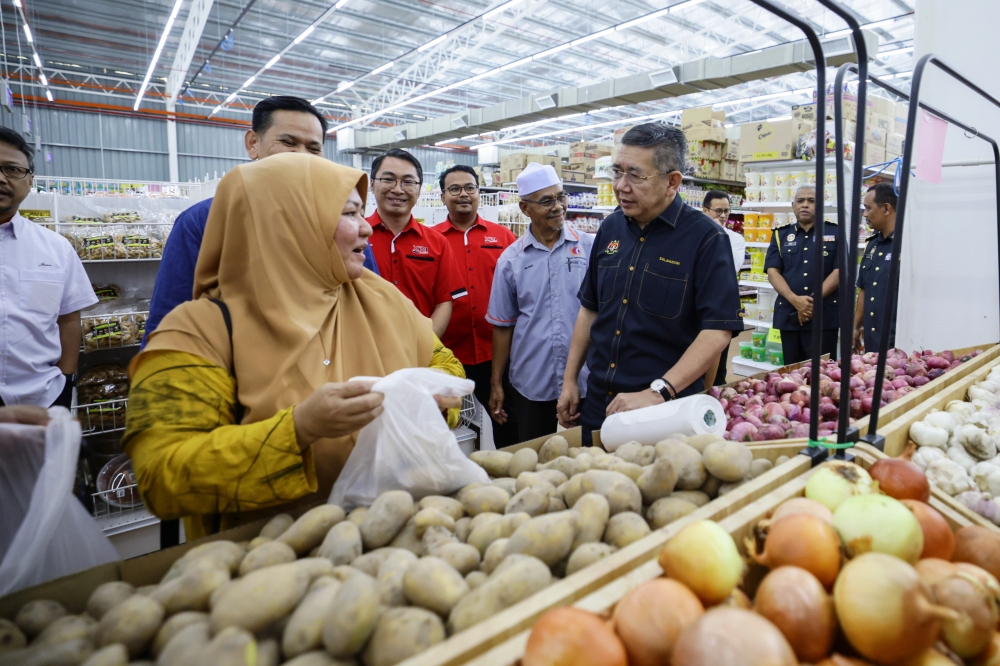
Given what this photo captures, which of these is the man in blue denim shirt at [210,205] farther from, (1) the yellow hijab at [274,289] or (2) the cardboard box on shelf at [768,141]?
(2) the cardboard box on shelf at [768,141]

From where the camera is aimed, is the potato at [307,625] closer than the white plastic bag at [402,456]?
Yes

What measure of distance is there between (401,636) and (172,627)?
0.94 feet

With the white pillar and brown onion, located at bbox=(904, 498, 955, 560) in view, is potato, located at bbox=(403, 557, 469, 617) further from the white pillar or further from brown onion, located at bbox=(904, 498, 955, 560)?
the white pillar

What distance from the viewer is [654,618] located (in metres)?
0.66

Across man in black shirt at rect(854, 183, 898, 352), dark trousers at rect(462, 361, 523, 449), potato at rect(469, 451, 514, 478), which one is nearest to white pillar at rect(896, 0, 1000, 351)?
man in black shirt at rect(854, 183, 898, 352)

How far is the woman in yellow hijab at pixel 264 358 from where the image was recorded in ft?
3.73

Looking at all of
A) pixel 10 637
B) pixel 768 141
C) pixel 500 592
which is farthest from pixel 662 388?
pixel 768 141

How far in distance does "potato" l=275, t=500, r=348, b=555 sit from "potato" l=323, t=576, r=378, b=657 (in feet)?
0.98

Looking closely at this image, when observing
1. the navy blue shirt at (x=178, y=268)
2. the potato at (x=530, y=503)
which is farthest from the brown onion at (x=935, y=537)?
the navy blue shirt at (x=178, y=268)

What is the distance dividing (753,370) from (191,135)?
701 inches

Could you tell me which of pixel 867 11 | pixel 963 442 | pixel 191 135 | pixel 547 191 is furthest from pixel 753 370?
pixel 191 135

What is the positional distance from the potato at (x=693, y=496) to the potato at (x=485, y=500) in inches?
12.1

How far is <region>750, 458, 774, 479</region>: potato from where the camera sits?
3.83ft

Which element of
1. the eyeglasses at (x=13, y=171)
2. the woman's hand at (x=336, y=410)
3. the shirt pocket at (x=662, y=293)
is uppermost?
the eyeglasses at (x=13, y=171)
